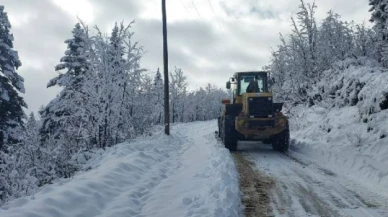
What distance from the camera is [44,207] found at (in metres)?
5.60

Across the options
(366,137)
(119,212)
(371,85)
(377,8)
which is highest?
(377,8)

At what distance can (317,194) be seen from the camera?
7.29 metres

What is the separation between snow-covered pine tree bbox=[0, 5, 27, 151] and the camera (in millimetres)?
20219

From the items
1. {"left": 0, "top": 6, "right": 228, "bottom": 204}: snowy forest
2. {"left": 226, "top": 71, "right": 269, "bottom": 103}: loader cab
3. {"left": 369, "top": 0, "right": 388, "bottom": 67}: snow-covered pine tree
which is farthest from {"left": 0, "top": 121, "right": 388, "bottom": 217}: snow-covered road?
{"left": 369, "top": 0, "right": 388, "bottom": 67}: snow-covered pine tree

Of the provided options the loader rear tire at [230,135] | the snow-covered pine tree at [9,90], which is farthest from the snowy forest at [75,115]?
the loader rear tire at [230,135]

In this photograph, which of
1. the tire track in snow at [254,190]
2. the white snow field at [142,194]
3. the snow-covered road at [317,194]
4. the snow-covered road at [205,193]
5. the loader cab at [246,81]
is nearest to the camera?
the white snow field at [142,194]

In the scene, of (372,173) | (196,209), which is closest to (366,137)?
(372,173)

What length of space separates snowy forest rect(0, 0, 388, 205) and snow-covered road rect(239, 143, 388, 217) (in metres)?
4.93

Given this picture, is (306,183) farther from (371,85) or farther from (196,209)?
(371,85)

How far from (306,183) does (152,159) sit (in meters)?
5.03

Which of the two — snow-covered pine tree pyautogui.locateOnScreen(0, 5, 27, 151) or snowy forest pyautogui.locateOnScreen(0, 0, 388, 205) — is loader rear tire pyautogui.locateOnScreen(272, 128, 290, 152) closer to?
snowy forest pyautogui.locateOnScreen(0, 0, 388, 205)

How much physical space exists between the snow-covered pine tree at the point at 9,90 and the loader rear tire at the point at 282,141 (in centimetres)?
1419

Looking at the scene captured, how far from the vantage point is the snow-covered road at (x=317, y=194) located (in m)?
6.16

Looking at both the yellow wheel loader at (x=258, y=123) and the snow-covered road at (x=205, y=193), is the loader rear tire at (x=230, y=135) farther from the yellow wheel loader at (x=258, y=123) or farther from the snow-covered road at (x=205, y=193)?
the snow-covered road at (x=205, y=193)
